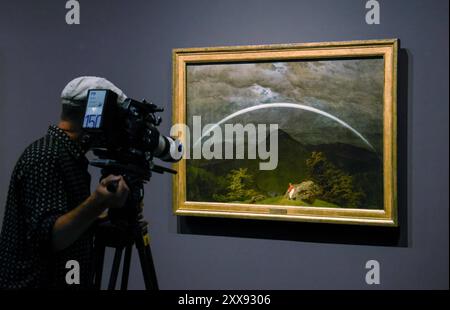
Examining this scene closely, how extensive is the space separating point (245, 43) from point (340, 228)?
3.04ft

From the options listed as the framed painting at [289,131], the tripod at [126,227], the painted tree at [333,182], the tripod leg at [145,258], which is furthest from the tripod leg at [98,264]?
the painted tree at [333,182]

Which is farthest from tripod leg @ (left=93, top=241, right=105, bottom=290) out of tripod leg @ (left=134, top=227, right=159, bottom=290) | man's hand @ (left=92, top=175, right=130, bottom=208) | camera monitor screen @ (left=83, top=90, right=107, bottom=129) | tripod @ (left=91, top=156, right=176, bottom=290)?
camera monitor screen @ (left=83, top=90, right=107, bottom=129)

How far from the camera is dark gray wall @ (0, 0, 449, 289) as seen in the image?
2.01 metres

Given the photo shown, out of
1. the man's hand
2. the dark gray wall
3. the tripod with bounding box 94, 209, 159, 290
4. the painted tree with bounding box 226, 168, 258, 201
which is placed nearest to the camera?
the man's hand

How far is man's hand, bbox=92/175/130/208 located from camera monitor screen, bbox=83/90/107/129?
6.4 inches

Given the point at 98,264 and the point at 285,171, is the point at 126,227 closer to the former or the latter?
the point at 98,264

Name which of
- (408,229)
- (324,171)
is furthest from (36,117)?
(408,229)

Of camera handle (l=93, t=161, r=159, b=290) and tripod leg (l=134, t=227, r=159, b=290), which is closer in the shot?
camera handle (l=93, t=161, r=159, b=290)

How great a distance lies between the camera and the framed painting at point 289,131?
6.71ft

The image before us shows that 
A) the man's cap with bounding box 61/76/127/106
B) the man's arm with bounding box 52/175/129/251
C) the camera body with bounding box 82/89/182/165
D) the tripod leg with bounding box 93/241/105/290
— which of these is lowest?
the tripod leg with bounding box 93/241/105/290

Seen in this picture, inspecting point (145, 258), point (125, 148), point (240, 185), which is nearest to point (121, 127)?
point (125, 148)

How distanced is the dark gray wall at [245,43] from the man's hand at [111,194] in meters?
0.90

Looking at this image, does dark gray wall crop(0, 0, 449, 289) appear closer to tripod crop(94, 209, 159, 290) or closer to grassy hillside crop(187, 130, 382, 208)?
grassy hillside crop(187, 130, 382, 208)

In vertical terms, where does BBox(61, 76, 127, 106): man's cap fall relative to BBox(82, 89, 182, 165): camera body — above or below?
above
